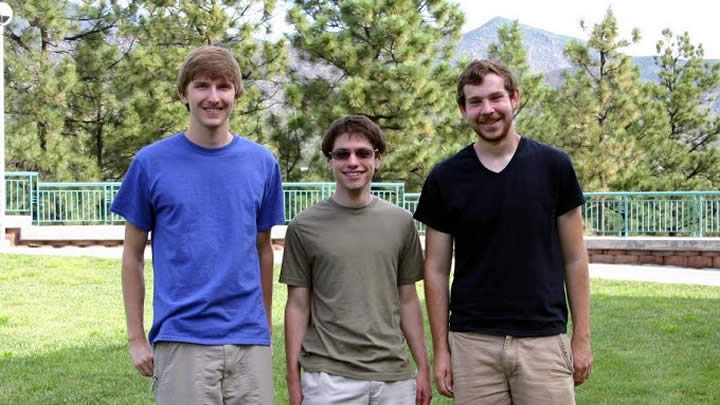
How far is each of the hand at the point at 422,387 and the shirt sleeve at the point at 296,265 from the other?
Answer: 429 millimetres

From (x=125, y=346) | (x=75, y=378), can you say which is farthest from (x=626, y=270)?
(x=75, y=378)

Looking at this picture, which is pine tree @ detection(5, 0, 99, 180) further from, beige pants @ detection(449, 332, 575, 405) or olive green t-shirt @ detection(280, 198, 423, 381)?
beige pants @ detection(449, 332, 575, 405)

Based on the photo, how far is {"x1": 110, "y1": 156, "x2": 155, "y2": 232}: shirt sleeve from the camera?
8.23 feet

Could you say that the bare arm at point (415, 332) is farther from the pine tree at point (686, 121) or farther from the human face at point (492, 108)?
the pine tree at point (686, 121)

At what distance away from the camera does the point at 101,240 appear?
46.5 feet

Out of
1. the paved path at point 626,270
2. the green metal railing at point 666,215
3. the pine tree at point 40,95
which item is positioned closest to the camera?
the paved path at point 626,270

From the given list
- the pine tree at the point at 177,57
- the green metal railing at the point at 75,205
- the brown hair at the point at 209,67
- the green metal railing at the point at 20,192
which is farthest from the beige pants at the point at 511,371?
the pine tree at the point at 177,57

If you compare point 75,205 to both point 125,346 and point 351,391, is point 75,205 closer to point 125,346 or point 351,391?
point 125,346

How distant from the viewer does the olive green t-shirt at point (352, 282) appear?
103 inches

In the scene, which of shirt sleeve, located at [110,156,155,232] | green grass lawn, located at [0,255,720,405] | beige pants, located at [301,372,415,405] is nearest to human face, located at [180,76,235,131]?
shirt sleeve, located at [110,156,155,232]

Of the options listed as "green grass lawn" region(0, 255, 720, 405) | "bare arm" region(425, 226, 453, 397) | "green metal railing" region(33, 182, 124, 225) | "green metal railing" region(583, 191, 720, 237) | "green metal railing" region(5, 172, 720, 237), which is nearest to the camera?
"bare arm" region(425, 226, 453, 397)

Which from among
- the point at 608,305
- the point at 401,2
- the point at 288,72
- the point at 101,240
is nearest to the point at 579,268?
the point at 608,305

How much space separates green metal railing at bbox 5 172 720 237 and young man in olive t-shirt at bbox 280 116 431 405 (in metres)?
12.0

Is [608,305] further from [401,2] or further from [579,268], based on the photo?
[401,2]
